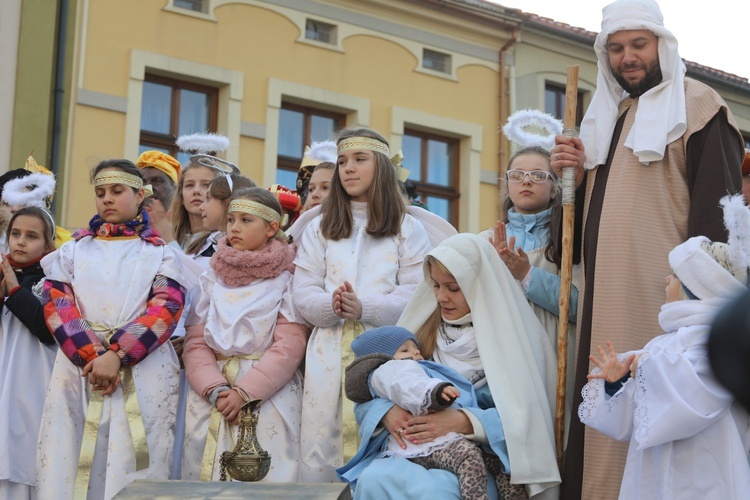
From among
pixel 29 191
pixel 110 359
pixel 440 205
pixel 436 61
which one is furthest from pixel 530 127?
pixel 436 61

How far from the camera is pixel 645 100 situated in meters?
4.50

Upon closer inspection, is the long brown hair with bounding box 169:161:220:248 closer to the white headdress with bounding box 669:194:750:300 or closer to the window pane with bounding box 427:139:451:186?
the white headdress with bounding box 669:194:750:300

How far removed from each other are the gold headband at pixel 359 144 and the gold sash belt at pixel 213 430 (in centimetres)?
120

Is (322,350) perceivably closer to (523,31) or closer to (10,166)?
(10,166)

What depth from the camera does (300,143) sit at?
16.4 metres

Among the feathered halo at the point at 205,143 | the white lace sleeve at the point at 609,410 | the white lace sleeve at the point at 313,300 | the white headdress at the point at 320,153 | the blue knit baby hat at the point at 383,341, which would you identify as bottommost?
the white lace sleeve at the point at 609,410

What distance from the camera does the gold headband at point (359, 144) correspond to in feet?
17.5

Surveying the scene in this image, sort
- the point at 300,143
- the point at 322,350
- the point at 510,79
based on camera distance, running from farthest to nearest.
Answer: the point at 510,79, the point at 300,143, the point at 322,350

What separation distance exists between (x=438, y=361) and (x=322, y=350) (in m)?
0.70

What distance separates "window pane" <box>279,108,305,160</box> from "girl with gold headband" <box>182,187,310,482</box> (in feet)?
36.4

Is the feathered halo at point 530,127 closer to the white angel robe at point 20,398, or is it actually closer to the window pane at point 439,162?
the white angel robe at point 20,398

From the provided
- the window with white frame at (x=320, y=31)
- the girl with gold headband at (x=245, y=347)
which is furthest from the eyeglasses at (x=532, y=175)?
the window with white frame at (x=320, y=31)

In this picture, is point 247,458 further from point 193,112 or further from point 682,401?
point 193,112

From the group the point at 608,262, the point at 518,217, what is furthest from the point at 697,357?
the point at 518,217
